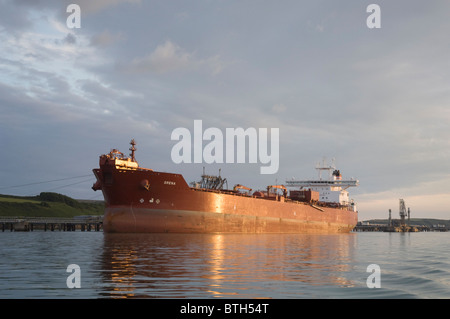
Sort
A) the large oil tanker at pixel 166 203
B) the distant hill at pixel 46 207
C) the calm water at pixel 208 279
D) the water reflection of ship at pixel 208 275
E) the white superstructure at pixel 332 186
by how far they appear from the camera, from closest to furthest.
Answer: the calm water at pixel 208 279
the water reflection of ship at pixel 208 275
the large oil tanker at pixel 166 203
the white superstructure at pixel 332 186
the distant hill at pixel 46 207

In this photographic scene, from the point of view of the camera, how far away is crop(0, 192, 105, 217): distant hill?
93812mm

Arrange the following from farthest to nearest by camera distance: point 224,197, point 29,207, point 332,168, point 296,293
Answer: point 29,207
point 332,168
point 224,197
point 296,293

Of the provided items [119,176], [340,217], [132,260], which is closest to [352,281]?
[132,260]

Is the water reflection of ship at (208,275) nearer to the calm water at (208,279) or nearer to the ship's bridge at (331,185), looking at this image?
the calm water at (208,279)

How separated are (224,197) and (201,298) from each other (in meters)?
29.7

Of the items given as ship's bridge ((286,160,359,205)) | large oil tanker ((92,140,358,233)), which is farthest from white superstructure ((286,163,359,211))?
large oil tanker ((92,140,358,233))

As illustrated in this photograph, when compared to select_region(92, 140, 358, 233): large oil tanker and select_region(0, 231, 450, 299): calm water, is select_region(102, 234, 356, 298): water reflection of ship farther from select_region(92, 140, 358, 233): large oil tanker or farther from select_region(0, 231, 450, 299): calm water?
select_region(92, 140, 358, 233): large oil tanker

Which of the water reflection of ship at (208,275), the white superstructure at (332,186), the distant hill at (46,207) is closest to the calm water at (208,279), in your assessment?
the water reflection of ship at (208,275)

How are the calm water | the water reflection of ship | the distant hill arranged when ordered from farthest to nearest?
the distant hill, the water reflection of ship, the calm water

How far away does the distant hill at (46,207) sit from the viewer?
93812 mm

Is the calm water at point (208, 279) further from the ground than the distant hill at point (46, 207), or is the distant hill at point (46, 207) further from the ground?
the calm water at point (208, 279)

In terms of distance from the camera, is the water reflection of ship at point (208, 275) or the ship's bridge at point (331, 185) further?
the ship's bridge at point (331, 185)
